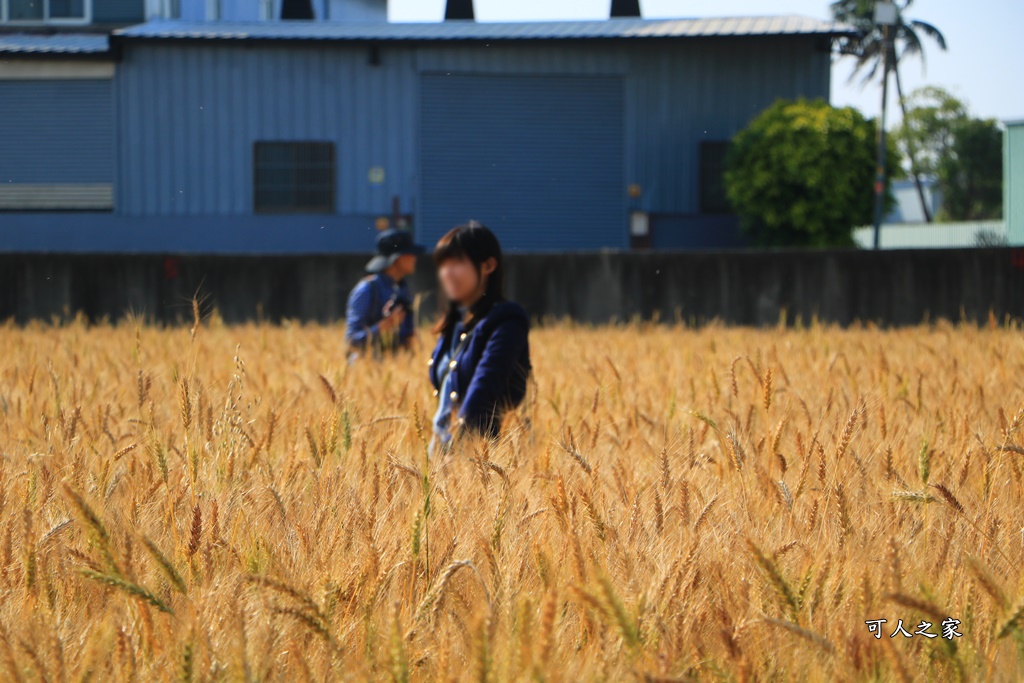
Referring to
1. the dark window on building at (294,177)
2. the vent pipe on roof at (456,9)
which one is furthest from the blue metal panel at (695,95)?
the vent pipe on roof at (456,9)

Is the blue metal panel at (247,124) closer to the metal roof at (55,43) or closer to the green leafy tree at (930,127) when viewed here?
the metal roof at (55,43)

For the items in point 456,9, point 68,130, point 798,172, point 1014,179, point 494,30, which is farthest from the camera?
point 1014,179

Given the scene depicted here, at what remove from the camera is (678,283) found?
1400cm

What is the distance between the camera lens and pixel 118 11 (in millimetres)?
28844

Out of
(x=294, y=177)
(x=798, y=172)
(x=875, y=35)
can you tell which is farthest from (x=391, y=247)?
(x=875, y=35)

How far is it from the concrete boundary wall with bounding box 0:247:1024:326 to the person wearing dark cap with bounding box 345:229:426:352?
18.5 ft

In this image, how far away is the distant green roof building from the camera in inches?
1366

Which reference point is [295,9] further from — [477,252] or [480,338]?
[480,338]

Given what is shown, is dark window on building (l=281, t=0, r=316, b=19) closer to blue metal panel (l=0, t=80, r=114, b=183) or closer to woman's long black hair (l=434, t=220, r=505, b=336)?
blue metal panel (l=0, t=80, r=114, b=183)

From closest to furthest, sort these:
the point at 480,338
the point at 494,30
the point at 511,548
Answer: the point at 511,548
the point at 480,338
the point at 494,30

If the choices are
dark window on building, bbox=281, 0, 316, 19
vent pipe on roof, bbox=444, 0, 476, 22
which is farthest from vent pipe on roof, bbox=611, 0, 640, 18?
dark window on building, bbox=281, 0, 316, 19

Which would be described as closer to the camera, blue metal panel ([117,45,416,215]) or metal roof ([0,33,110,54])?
metal roof ([0,33,110,54])

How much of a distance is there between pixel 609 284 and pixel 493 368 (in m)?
9.88

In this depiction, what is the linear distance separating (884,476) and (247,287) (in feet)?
38.5
